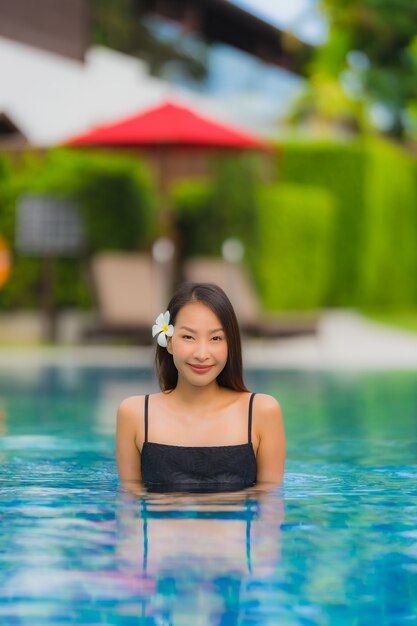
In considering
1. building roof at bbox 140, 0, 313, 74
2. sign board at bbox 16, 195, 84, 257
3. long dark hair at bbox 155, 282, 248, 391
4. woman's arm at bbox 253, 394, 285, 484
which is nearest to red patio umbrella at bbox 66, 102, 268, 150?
sign board at bbox 16, 195, 84, 257

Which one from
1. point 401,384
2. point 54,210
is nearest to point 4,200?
point 54,210

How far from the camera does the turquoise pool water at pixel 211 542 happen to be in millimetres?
4047

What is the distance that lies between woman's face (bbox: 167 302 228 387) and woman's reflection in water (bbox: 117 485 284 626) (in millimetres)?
512

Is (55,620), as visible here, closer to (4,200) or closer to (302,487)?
(302,487)

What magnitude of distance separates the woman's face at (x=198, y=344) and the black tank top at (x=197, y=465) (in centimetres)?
27

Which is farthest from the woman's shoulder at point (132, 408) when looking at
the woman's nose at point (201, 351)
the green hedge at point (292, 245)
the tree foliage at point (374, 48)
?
the tree foliage at point (374, 48)

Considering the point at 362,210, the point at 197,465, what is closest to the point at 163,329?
the point at 197,465

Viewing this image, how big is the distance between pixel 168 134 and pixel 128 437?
39.2 feet

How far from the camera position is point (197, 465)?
18.9ft

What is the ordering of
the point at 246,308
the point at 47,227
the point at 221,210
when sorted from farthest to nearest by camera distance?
the point at 221,210 < the point at 47,227 < the point at 246,308

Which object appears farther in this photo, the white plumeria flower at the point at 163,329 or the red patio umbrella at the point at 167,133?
the red patio umbrella at the point at 167,133

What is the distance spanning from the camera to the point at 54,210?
1852cm

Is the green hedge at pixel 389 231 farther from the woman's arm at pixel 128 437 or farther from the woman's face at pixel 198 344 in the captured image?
the woman's face at pixel 198 344

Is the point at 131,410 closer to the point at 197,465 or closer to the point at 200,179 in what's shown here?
the point at 197,465
